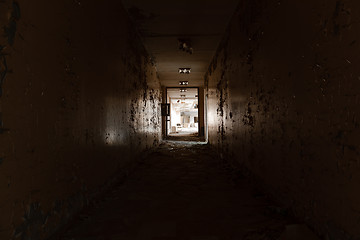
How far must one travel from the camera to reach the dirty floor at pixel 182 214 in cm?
158

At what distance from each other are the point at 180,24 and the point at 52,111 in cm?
316

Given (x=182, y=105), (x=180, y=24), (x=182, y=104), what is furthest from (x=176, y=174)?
(x=182, y=105)

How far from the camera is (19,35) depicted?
1.18 m

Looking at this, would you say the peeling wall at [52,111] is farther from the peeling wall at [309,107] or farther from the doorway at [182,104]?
the doorway at [182,104]

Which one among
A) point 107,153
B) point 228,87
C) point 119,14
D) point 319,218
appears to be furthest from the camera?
point 228,87

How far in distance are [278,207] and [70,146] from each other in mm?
1802

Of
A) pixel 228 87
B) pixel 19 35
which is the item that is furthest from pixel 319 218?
pixel 228 87

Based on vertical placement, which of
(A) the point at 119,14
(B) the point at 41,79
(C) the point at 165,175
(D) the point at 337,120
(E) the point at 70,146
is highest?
(A) the point at 119,14

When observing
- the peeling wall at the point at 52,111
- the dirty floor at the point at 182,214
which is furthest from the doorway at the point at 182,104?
the peeling wall at the point at 52,111

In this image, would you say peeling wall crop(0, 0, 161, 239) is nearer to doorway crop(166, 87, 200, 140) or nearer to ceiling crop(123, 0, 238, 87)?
ceiling crop(123, 0, 238, 87)

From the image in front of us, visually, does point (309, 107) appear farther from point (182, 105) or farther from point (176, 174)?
point (182, 105)

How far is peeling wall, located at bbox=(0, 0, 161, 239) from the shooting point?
1130 millimetres

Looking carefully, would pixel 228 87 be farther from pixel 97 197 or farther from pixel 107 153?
pixel 97 197

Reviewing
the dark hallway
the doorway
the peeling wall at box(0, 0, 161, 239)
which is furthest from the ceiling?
the doorway
